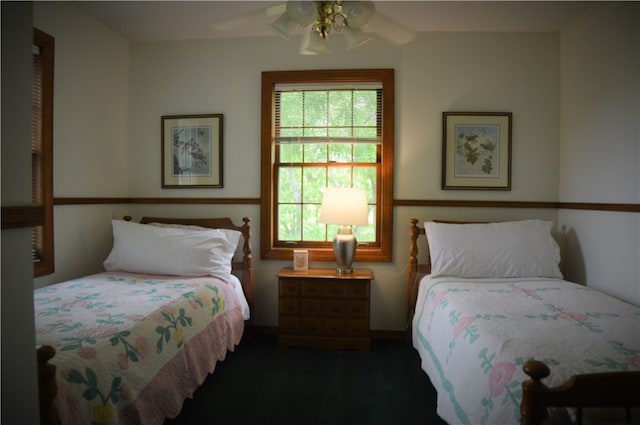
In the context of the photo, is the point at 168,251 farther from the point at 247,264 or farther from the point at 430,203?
the point at 430,203

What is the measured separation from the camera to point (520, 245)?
2.61 meters

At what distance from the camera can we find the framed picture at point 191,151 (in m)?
3.20

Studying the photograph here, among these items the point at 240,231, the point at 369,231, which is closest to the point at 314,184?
the point at 369,231

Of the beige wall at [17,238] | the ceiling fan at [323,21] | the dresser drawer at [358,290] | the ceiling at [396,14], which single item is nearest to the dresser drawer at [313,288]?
the dresser drawer at [358,290]

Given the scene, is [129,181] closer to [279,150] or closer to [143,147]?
[143,147]

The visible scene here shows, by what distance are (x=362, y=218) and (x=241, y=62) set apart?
1829 millimetres

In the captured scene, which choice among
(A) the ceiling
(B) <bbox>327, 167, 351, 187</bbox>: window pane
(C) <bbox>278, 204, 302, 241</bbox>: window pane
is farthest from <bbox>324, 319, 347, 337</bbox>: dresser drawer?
(A) the ceiling

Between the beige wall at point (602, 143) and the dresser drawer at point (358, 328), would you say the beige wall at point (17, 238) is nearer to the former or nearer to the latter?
the dresser drawer at point (358, 328)

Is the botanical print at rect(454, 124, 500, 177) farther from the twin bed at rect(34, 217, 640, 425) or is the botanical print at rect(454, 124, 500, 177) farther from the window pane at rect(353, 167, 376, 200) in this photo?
the window pane at rect(353, 167, 376, 200)

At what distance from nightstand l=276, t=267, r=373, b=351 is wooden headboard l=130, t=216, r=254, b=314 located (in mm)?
358

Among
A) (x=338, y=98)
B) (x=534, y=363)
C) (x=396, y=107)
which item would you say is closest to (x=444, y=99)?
(x=396, y=107)

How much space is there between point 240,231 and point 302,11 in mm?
1978

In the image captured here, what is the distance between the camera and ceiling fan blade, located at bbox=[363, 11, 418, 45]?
1776mm

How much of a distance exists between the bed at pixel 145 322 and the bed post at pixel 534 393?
4.79 feet
